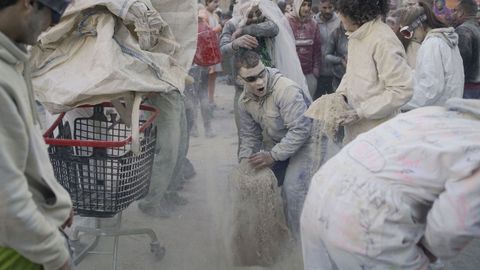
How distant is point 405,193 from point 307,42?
14.1 ft

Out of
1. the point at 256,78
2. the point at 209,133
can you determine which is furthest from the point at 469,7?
the point at 209,133

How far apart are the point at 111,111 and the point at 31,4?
6.21 feet

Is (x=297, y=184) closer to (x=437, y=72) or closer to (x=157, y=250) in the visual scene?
(x=157, y=250)

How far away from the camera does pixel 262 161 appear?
385cm

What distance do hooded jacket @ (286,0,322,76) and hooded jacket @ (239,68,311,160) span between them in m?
2.03

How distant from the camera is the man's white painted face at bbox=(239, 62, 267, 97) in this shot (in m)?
3.76

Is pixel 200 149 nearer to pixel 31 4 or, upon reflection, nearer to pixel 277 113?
pixel 277 113

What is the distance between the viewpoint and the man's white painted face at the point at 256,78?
3.76 m

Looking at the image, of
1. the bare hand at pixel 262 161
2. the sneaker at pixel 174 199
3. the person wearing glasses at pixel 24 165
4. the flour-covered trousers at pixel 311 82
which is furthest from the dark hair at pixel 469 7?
the person wearing glasses at pixel 24 165

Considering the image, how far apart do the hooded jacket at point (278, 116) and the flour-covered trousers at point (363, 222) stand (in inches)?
64.7

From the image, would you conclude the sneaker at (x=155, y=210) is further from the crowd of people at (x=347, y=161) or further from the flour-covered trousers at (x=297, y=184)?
the flour-covered trousers at (x=297, y=184)

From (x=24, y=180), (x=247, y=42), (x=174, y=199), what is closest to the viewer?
(x=24, y=180)

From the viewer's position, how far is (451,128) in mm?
1922

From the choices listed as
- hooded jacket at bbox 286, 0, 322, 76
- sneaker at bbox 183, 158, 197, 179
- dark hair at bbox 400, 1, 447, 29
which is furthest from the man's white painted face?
hooded jacket at bbox 286, 0, 322, 76
